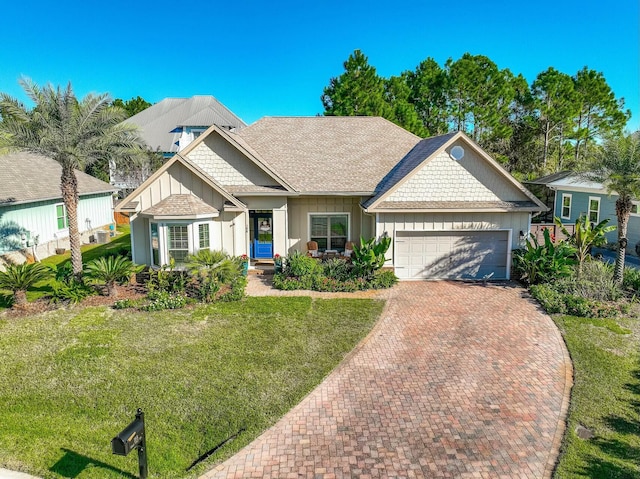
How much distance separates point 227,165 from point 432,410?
546 inches

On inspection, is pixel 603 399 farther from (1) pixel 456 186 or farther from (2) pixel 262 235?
(2) pixel 262 235

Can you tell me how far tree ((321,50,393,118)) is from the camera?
4003 cm

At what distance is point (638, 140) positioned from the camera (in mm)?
15828

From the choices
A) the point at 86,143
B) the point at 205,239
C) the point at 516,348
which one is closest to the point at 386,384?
the point at 516,348

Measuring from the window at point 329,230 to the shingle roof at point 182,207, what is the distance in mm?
4703

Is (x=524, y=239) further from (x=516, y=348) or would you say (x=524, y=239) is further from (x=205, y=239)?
(x=205, y=239)

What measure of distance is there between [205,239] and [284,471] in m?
12.1

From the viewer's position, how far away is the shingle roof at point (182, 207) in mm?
16734

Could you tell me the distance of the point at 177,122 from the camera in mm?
52656

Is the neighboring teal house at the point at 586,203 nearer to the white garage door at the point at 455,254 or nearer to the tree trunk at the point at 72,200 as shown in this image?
the white garage door at the point at 455,254

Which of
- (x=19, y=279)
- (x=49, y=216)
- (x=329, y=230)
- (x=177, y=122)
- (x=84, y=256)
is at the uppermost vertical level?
(x=177, y=122)

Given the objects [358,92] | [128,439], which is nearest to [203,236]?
[128,439]

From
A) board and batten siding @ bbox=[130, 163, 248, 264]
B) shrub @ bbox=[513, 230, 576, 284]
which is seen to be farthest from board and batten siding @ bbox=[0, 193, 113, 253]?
shrub @ bbox=[513, 230, 576, 284]

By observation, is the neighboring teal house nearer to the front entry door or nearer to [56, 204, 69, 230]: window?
the front entry door
